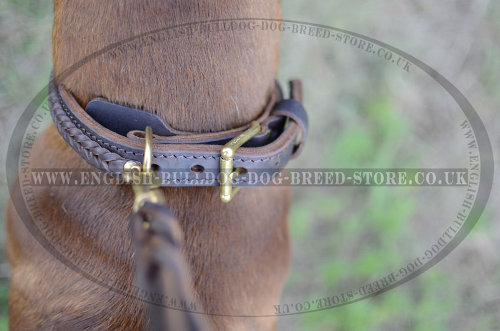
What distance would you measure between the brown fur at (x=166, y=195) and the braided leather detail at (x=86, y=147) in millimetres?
60

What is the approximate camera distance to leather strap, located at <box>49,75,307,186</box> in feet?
3.17

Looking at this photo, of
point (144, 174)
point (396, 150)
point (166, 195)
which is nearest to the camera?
point (144, 174)

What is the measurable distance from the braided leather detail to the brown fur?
0.06m

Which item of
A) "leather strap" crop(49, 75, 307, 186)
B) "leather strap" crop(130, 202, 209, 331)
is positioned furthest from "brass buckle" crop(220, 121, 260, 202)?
"leather strap" crop(130, 202, 209, 331)

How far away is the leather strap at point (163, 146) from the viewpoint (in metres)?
0.97

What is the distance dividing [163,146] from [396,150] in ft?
5.45

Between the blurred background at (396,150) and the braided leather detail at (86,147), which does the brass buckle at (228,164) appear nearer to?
the braided leather detail at (86,147)

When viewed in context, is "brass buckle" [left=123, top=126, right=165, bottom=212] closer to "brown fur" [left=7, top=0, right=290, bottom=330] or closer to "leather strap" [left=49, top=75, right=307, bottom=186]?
"leather strap" [left=49, top=75, right=307, bottom=186]

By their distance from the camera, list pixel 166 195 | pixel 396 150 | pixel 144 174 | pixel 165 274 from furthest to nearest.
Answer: pixel 396 150 → pixel 166 195 → pixel 144 174 → pixel 165 274

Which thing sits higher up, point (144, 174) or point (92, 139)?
point (92, 139)

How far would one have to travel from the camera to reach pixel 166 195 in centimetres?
107

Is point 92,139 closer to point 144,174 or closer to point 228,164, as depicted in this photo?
point 144,174

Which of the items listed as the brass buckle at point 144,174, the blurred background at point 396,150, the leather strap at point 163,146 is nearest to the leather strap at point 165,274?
the brass buckle at point 144,174

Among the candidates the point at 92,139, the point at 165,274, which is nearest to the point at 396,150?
the point at 92,139
